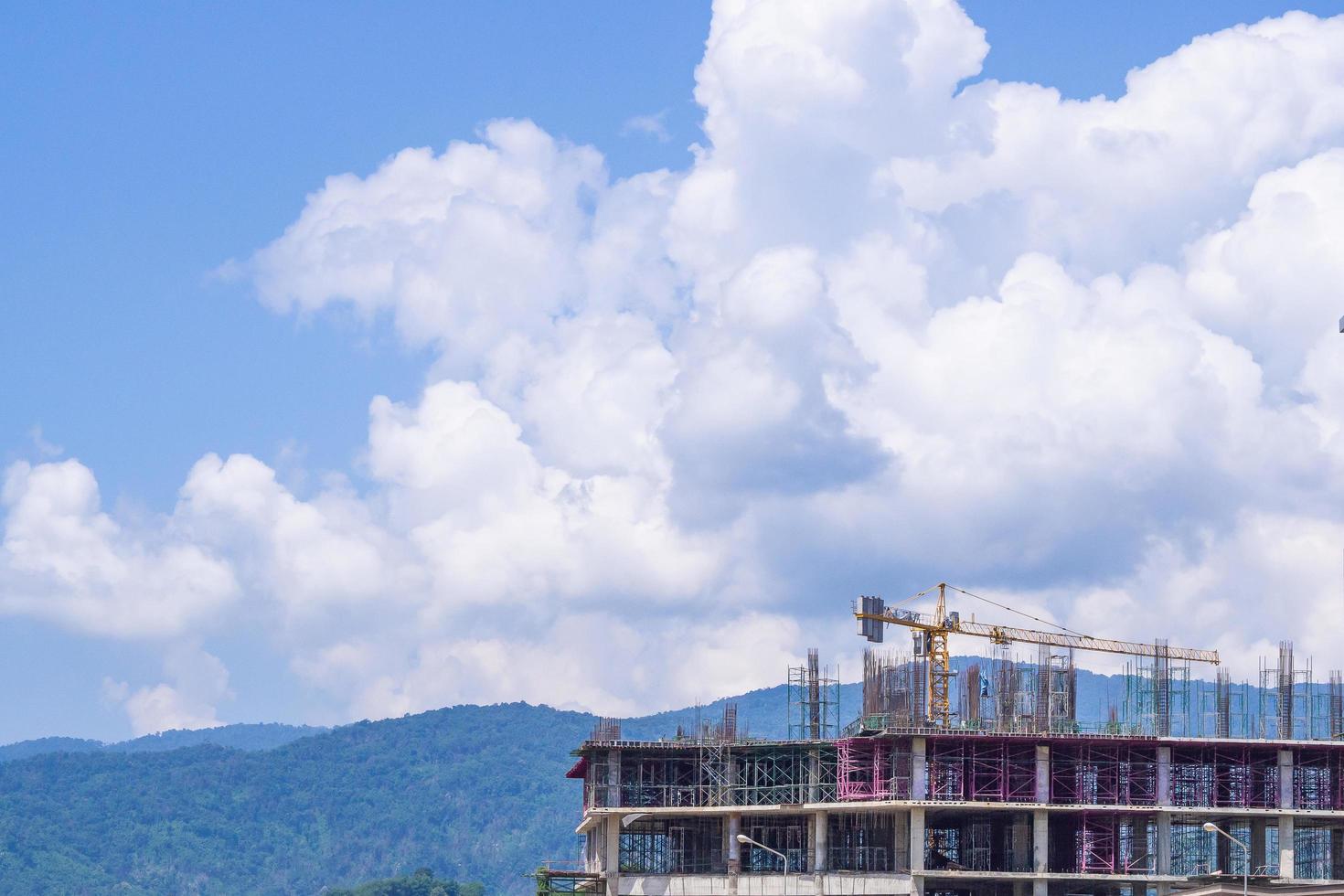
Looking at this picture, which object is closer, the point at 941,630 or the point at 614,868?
the point at 614,868

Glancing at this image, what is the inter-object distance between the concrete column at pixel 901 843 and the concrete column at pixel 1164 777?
17232 millimetres

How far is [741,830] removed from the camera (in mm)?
139625

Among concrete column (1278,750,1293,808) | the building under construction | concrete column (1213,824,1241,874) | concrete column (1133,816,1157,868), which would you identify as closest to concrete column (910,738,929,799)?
the building under construction

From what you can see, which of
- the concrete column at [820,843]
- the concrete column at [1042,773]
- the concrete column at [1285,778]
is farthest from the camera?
the concrete column at [1285,778]

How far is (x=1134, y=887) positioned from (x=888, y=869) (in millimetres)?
17158

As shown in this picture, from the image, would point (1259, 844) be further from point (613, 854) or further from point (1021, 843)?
point (613, 854)

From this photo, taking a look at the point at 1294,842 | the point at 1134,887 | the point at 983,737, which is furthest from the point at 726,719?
the point at 1294,842

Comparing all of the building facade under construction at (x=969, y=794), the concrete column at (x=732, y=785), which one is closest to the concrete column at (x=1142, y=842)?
the building facade under construction at (x=969, y=794)

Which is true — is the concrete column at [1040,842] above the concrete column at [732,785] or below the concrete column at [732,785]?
below

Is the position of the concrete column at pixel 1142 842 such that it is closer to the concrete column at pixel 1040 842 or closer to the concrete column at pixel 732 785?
the concrete column at pixel 1040 842

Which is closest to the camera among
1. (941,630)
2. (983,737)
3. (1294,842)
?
(983,737)

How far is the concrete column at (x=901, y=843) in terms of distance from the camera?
438ft

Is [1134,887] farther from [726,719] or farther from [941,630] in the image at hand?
[941,630]

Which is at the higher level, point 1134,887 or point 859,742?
point 859,742
